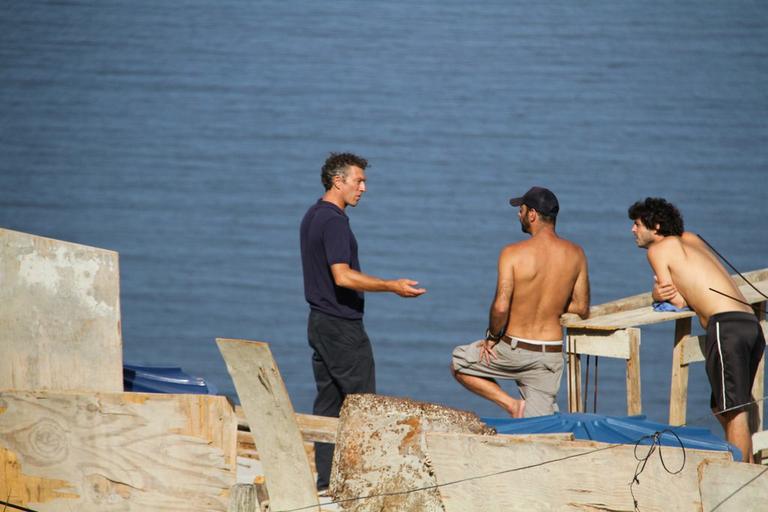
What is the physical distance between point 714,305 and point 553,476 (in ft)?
4.17

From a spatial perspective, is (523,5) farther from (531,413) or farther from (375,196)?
(531,413)

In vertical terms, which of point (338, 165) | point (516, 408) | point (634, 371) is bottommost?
point (516, 408)

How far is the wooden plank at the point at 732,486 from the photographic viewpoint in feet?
8.64

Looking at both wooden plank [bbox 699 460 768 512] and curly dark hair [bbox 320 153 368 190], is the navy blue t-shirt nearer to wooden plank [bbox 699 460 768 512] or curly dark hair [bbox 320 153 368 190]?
curly dark hair [bbox 320 153 368 190]

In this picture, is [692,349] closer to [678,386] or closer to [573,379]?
[678,386]

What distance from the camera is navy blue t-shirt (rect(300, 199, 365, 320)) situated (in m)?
3.98

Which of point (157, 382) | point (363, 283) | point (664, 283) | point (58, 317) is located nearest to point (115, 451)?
point (58, 317)

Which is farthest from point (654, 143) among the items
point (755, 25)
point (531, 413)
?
point (531, 413)

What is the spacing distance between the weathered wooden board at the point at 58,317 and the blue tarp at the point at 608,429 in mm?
1095

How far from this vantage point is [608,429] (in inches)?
129

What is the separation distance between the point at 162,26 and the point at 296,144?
5.55 feet

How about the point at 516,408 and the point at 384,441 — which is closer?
the point at 384,441

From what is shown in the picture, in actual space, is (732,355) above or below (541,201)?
below

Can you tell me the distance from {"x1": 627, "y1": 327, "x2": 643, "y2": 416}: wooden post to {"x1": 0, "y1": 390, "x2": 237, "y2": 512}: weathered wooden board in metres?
1.43
